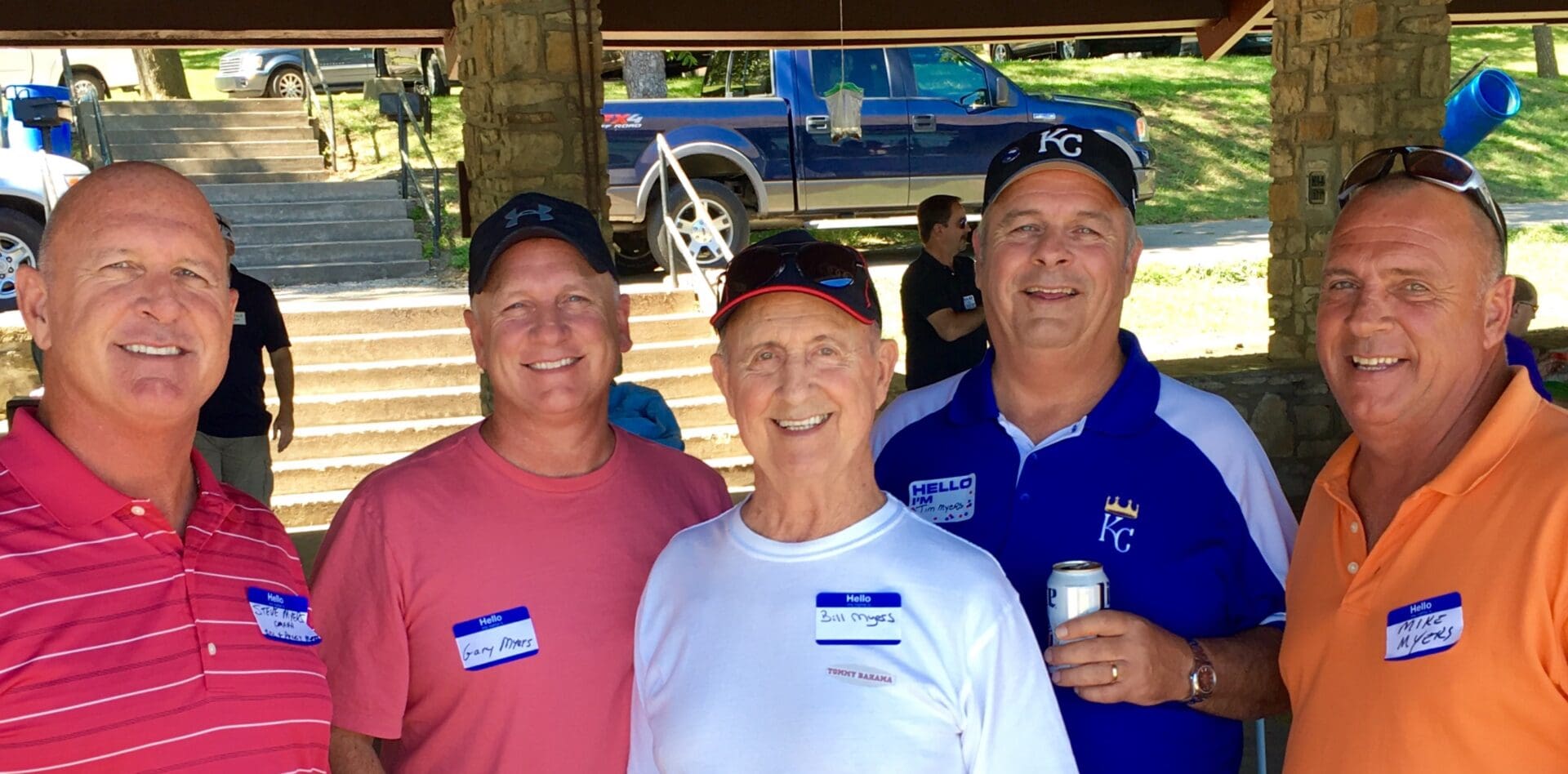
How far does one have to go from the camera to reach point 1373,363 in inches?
86.4

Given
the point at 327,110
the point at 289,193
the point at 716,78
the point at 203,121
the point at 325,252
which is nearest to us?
the point at 325,252

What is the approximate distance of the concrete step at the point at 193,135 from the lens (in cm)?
1612

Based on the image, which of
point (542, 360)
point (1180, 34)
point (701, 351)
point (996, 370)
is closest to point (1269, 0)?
point (1180, 34)

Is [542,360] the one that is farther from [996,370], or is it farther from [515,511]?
[996,370]

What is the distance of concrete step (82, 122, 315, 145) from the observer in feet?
52.9

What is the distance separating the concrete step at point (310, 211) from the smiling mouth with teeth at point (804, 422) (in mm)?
12489

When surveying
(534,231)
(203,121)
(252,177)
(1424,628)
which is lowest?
(1424,628)

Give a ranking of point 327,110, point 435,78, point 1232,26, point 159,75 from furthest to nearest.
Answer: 1. point 435,78
2. point 159,75
3. point 327,110
4. point 1232,26

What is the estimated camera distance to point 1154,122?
22531 mm

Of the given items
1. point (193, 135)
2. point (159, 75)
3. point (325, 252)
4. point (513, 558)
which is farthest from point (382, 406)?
point (159, 75)

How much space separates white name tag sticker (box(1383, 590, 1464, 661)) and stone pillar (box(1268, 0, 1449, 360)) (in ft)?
19.2

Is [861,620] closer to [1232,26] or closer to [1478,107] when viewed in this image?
[1232,26]

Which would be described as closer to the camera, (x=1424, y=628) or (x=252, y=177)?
(x=1424, y=628)

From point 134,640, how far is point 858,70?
1216cm
